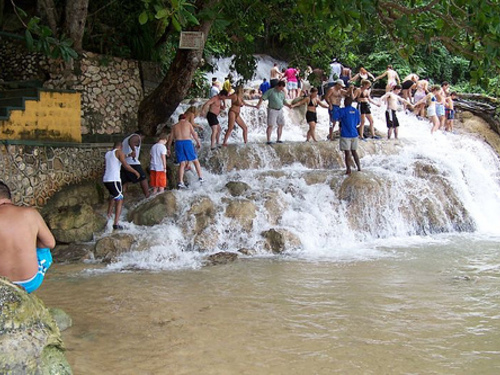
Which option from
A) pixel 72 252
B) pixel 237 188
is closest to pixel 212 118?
pixel 237 188

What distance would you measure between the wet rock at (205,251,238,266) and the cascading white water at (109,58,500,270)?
192 millimetres

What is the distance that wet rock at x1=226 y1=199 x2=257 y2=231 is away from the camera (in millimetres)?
9602

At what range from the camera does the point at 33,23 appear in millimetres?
7684

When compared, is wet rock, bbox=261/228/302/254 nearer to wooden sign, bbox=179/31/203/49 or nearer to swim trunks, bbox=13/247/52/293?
wooden sign, bbox=179/31/203/49

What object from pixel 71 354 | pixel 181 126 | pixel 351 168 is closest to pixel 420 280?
pixel 71 354

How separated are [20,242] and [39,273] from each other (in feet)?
1.09

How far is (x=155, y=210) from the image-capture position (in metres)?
9.85

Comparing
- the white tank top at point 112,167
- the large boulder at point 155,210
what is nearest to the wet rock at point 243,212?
the large boulder at point 155,210

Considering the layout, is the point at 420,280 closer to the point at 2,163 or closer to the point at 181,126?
the point at 181,126

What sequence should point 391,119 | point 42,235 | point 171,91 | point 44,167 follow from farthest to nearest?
point 391,119 < point 171,91 < point 44,167 < point 42,235

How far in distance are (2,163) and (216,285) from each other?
510cm

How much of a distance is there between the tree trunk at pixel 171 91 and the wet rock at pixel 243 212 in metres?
3.35

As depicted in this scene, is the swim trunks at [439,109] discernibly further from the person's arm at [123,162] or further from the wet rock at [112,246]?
the wet rock at [112,246]

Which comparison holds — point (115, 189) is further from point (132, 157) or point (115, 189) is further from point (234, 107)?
point (234, 107)
